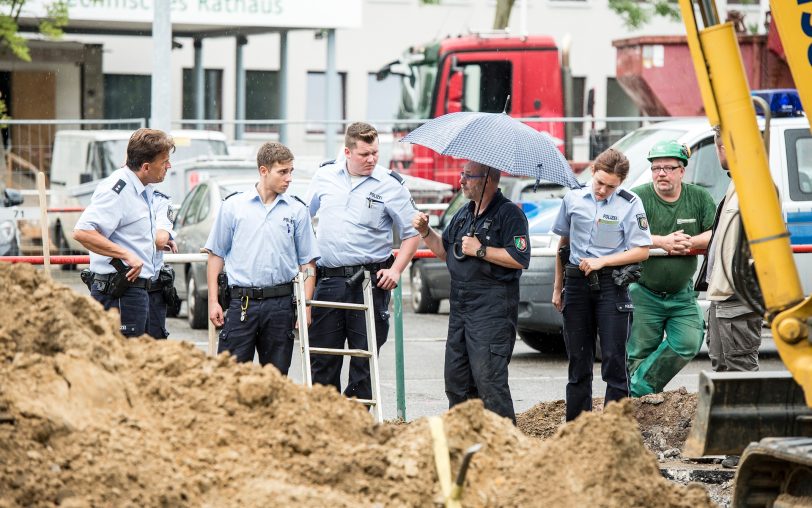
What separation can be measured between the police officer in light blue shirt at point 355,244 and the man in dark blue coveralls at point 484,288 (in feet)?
2.25

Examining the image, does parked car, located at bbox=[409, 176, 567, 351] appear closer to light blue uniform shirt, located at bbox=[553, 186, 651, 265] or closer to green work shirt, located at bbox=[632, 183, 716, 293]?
green work shirt, located at bbox=[632, 183, 716, 293]

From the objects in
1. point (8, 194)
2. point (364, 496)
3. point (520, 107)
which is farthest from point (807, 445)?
point (520, 107)

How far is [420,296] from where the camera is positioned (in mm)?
16297

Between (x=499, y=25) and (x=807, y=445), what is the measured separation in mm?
25696

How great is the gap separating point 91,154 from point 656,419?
44.6 ft

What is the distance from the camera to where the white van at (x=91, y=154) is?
19484 millimetres

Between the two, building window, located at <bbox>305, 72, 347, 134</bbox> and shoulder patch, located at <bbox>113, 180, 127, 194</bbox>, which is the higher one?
building window, located at <bbox>305, 72, 347, 134</bbox>

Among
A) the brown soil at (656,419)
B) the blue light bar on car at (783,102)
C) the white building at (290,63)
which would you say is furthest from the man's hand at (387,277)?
the white building at (290,63)

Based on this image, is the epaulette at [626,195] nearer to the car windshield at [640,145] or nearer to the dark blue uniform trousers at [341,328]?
the dark blue uniform trousers at [341,328]

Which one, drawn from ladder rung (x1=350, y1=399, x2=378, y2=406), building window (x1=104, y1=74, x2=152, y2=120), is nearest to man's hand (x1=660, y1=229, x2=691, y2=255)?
ladder rung (x1=350, y1=399, x2=378, y2=406)

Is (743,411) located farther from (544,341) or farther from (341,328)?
(544,341)

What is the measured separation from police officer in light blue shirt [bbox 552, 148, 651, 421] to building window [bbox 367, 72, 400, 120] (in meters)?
29.8

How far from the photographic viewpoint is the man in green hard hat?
8891 millimetres

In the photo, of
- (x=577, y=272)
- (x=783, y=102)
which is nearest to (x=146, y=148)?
(x=577, y=272)
